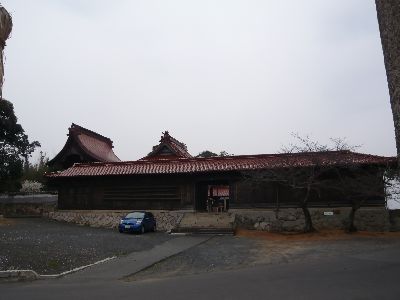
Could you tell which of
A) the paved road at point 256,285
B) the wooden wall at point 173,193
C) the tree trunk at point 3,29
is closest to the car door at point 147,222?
the wooden wall at point 173,193

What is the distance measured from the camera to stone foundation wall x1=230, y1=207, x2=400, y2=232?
2411 cm

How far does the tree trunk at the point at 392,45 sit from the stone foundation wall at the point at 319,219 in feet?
66.0

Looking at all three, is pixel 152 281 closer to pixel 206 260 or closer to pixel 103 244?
pixel 206 260

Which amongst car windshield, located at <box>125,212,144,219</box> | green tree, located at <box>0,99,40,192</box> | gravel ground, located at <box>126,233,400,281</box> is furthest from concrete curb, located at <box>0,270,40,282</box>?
green tree, located at <box>0,99,40,192</box>

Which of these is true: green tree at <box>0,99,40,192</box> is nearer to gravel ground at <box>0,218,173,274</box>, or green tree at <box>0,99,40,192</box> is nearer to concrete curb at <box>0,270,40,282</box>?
gravel ground at <box>0,218,173,274</box>

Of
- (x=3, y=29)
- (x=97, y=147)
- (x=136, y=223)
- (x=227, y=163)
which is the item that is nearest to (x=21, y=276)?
(x=3, y=29)

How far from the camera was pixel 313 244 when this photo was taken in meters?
18.3

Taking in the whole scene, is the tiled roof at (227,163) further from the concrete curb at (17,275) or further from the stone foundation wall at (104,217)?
the concrete curb at (17,275)

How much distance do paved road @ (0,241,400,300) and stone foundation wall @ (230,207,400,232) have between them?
42.7ft

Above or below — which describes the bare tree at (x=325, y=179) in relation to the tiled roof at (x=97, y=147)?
below

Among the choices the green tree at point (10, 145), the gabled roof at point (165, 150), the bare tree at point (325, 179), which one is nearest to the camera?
the bare tree at point (325, 179)

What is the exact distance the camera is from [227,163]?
28.2 meters

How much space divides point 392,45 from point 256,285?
6086 millimetres

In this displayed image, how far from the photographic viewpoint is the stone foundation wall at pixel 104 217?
90.2 ft
